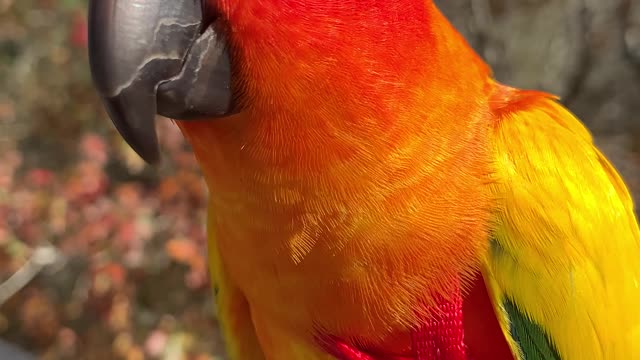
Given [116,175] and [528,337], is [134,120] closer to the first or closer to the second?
[528,337]

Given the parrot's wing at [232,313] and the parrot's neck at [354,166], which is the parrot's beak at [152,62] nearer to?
the parrot's neck at [354,166]

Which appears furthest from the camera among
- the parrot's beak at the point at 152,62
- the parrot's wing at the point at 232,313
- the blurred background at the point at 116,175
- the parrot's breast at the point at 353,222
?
the blurred background at the point at 116,175

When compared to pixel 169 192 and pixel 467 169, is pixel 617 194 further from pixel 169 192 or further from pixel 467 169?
pixel 169 192

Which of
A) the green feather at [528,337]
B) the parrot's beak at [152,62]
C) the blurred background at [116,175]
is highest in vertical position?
the parrot's beak at [152,62]

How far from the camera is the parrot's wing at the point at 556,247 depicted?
0.68m

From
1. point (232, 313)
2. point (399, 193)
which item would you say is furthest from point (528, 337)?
point (232, 313)

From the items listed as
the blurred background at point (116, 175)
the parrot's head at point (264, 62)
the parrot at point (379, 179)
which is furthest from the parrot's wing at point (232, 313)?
the blurred background at point (116, 175)

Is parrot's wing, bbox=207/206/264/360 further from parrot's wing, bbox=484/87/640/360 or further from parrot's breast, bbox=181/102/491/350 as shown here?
parrot's wing, bbox=484/87/640/360

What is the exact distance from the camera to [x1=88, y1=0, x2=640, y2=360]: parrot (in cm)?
53

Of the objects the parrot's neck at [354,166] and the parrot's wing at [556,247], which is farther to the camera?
the parrot's wing at [556,247]

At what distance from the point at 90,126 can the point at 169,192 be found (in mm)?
375

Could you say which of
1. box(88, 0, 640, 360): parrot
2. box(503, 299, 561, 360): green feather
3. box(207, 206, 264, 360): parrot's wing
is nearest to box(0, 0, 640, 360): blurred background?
box(207, 206, 264, 360): parrot's wing

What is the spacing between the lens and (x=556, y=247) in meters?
0.69

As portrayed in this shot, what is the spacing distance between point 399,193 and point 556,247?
0.19 m
